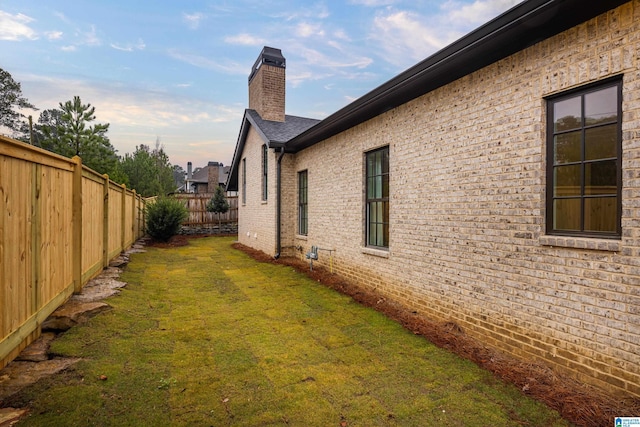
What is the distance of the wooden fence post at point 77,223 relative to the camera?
448cm

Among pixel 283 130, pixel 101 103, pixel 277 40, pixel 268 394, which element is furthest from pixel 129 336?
pixel 101 103

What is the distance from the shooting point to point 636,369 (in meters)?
2.61

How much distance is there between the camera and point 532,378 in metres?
3.17

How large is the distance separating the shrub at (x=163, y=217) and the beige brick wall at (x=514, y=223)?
1020 centimetres

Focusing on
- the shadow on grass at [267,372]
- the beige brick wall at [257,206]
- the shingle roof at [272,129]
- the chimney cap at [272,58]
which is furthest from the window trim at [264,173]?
the shadow on grass at [267,372]

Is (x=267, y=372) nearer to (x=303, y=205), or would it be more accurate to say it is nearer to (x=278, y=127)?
(x=303, y=205)

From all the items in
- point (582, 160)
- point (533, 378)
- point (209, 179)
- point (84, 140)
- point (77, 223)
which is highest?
point (84, 140)

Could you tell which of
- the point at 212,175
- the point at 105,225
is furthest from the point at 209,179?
the point at 105,225

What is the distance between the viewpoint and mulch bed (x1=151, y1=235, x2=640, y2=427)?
8.51ft

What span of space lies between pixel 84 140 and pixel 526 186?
876 inches

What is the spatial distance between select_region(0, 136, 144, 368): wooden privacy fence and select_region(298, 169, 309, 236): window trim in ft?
17.9

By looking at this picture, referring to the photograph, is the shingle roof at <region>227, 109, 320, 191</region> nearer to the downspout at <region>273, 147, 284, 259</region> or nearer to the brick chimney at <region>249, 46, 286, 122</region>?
the brick chimney at <region>249, 46, 286, 122</region>

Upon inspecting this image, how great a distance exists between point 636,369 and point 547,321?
71 centimetres

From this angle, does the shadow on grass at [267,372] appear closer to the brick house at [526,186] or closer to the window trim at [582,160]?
the brick house at [526,186]
